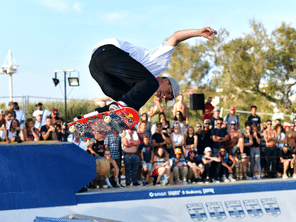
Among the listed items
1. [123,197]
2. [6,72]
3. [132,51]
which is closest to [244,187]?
[123,197]

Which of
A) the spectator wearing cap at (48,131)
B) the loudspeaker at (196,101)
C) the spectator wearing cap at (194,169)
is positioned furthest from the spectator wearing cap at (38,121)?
the loudspeaker at (196,101)

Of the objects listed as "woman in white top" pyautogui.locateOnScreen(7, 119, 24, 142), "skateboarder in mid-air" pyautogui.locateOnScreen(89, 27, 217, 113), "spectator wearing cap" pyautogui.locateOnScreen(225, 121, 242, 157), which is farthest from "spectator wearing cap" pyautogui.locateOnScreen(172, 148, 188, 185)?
"skateboarder in mid-air" pyautogui.locateOnScreen(89, 27, 217, 113)

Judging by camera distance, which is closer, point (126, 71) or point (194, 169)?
point (126, 71)

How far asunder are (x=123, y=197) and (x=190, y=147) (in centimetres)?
259

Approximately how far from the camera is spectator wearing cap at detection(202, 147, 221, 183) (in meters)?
8.77

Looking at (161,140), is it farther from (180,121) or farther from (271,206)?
(271,206)

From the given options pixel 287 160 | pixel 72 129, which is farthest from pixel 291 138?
pixel 72 129

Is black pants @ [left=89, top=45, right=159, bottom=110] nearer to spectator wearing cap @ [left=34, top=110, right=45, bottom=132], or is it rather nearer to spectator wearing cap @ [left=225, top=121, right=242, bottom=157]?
spectator wearing cap @ [left=34, top=110, right=45, bottom=132]

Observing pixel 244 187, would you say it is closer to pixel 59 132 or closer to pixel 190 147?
pixel 190 147

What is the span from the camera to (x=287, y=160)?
9.49 meters

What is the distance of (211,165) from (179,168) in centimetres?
Answer: 89

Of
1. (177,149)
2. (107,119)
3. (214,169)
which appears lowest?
(214,169)

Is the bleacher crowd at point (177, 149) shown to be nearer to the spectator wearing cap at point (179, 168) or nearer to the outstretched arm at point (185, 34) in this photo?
the spectator wearing cap at point (179, 168)

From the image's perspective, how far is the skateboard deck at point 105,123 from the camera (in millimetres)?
3452
